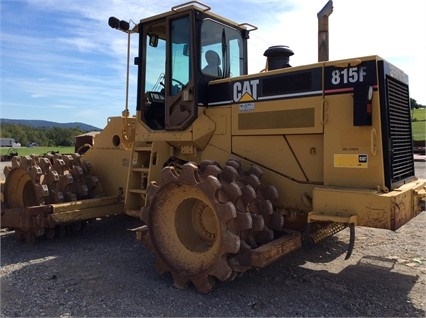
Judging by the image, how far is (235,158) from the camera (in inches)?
211

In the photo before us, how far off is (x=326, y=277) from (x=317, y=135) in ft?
5.32

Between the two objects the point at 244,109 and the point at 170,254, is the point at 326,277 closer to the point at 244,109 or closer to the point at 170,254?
the point at 170,254

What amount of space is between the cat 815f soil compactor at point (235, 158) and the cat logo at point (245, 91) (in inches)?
0.7

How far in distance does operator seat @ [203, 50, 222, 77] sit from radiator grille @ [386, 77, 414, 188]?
228 centimetres

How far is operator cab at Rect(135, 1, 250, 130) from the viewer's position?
18.3ft

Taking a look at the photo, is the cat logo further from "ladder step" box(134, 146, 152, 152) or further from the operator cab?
"ladder step" box(134, 146, 152, 152)

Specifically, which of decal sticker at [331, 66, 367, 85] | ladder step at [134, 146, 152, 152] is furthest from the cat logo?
ladder step at [134, 146, 152, 152]

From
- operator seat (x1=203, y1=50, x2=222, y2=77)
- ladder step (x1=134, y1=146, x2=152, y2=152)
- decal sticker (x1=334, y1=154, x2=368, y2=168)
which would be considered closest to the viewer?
decal sticker (x1=334, y1=154, x2=368, y2=168)

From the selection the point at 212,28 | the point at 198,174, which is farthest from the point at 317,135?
the point at 212,28

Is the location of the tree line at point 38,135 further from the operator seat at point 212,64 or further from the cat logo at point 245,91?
the cat logo at point 245,91

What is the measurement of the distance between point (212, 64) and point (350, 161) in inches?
94.3

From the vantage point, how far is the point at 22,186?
6.86 m

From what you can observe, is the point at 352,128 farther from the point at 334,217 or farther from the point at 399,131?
the point at 334,217

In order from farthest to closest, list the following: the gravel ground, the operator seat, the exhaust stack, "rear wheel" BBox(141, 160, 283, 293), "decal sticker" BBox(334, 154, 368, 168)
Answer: the operator seat < the exhaust stack < "decal sticker" BBox(334, 154, 368, 168) < "rear wheel" BBox(141, 160, 283, 293) < the gravel ground
